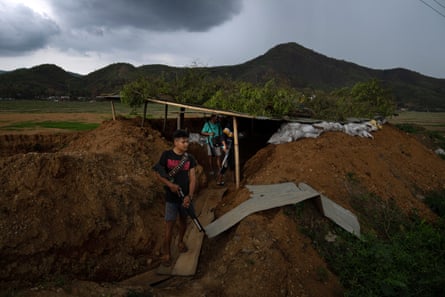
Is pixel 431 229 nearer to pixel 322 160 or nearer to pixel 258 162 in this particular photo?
pixel 322 160

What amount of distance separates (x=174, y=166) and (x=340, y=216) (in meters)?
3.06

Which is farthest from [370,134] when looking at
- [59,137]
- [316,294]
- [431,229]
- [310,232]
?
[59,137]

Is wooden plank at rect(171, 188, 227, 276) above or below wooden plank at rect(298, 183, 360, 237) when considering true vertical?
below

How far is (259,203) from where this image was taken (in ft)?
14.7

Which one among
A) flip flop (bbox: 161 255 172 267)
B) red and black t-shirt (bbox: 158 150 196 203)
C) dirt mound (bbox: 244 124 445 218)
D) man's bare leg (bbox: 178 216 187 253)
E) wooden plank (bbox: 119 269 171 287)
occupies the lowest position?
wooden plank (bbox: 119 269 171 287)

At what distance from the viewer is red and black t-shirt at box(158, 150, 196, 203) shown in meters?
3.53

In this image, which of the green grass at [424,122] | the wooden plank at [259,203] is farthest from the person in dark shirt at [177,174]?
the green grass at [424,122]

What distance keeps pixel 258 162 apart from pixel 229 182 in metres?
1.09

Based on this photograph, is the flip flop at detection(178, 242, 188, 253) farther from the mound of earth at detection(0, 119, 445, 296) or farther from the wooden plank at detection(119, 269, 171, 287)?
the wooden plank at detection(119, 269, 171, 287)

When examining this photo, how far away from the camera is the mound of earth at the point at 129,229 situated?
3.25 metres

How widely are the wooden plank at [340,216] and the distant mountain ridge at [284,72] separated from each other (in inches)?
2159

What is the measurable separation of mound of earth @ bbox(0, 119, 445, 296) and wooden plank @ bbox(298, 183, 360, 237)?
1.10 ft

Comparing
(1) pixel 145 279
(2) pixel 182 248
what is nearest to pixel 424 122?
(2) pixel 182 248

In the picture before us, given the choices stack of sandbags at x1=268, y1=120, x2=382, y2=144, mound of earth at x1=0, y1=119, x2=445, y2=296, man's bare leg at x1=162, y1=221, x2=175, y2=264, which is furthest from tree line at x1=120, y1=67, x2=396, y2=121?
man's bare leg at x1=162, y1=221, x2=175, y2=264
